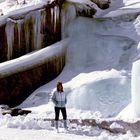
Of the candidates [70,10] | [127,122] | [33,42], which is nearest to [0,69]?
[33,42]

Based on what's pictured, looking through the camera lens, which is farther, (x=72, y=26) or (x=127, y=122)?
(x=72, y=26)

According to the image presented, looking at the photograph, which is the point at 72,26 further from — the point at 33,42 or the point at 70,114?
the point at 70,114

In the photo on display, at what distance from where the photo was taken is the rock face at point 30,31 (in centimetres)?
2011

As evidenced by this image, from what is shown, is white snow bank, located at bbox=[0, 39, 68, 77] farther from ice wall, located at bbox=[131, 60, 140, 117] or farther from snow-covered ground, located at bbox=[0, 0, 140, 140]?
ice wall, located at bbox=[131, 60, 140, 117]

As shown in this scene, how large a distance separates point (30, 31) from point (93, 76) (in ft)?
13.5

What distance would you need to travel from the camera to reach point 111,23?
64.2 ft

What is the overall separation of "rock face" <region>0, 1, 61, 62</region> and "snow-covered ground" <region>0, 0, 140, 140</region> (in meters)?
0.76

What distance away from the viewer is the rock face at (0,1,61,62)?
20.1 metres

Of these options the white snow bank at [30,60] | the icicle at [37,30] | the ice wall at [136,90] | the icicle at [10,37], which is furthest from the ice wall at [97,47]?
the ice wall at [136,90]

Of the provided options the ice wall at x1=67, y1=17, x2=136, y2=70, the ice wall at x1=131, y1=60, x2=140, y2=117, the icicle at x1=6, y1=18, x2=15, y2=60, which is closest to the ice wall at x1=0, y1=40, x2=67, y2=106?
the ice wall at x1=67, y1=17, x2=136, y2=70

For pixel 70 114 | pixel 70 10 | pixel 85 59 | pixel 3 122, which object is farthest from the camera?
pixel 70 10

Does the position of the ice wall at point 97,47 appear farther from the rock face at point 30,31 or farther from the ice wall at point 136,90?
the ice wall at point 136,90

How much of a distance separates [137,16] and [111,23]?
3.30ft

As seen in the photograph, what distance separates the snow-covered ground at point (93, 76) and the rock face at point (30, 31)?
2.51 ft
